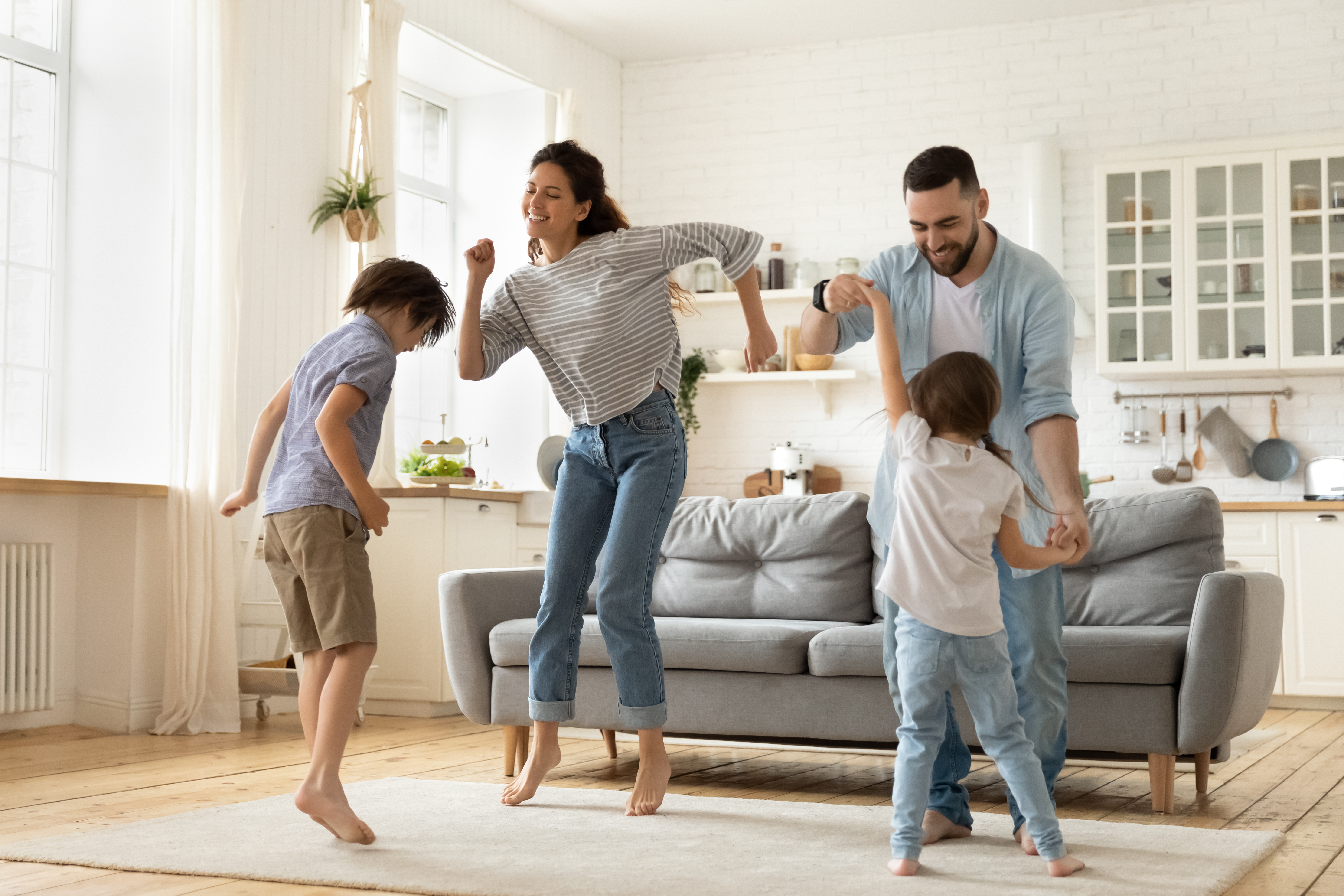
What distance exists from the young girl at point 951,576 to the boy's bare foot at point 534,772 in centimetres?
80

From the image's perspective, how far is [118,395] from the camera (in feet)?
14.4

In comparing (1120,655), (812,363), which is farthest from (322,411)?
(812,363)

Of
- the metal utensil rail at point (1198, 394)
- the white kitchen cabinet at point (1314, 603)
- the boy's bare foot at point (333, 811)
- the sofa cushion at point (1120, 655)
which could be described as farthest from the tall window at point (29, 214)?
the white kitchen cabinet at point (1314, 603)

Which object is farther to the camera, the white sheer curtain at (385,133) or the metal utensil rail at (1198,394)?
the metal utensil rail at (1198,394)

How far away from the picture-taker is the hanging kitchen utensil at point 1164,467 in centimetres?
601

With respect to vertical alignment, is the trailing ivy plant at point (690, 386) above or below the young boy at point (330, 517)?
above

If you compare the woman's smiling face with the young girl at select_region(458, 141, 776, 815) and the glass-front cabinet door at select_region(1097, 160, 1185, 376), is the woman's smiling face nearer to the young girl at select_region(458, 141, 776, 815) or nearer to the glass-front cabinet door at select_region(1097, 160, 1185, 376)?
the young girl at select_region(458, 141, 776, 815)

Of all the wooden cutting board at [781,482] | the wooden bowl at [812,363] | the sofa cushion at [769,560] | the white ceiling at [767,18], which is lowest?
the sofa cushion at [769,560]

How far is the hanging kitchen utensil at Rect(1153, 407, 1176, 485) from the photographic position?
6.01 meters

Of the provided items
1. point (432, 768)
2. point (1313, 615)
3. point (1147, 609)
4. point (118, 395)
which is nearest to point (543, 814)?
point (432, 768)

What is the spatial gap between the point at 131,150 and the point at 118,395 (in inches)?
32.3

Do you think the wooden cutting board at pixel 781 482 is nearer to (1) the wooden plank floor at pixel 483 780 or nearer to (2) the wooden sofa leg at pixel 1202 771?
(1) the wooden plank floor at pixel 483 780

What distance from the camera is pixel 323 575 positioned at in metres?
2.27

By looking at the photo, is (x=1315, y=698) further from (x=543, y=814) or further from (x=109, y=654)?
(x=109, y=654)
